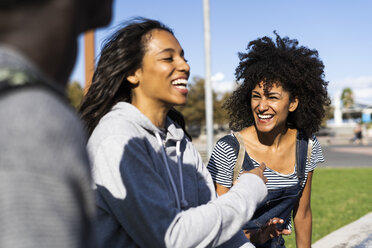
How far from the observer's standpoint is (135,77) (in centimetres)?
211

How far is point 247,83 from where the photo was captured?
353 centimetres

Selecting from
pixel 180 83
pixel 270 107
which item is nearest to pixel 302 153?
pixel 270 107

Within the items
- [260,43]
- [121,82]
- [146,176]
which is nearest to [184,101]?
[121,82]

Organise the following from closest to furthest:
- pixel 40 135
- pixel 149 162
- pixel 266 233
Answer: pixel 40 135 → pixel 149 162 → pixel 266 233

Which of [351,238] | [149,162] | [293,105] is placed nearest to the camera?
[149,162]

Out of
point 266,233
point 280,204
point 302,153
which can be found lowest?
point 266,233

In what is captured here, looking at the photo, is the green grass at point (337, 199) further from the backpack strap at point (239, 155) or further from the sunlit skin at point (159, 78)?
the sunlit skin at point (159, 78)

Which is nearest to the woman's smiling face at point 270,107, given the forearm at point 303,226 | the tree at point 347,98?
the forearm at point 303,226

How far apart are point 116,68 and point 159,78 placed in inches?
9.3

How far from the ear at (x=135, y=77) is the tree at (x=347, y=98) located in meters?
77.1

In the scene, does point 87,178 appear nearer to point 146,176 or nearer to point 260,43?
point 146,176

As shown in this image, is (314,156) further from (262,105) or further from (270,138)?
(262,105)

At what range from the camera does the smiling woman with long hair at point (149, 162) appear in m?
1.51

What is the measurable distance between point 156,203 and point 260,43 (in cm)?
247
